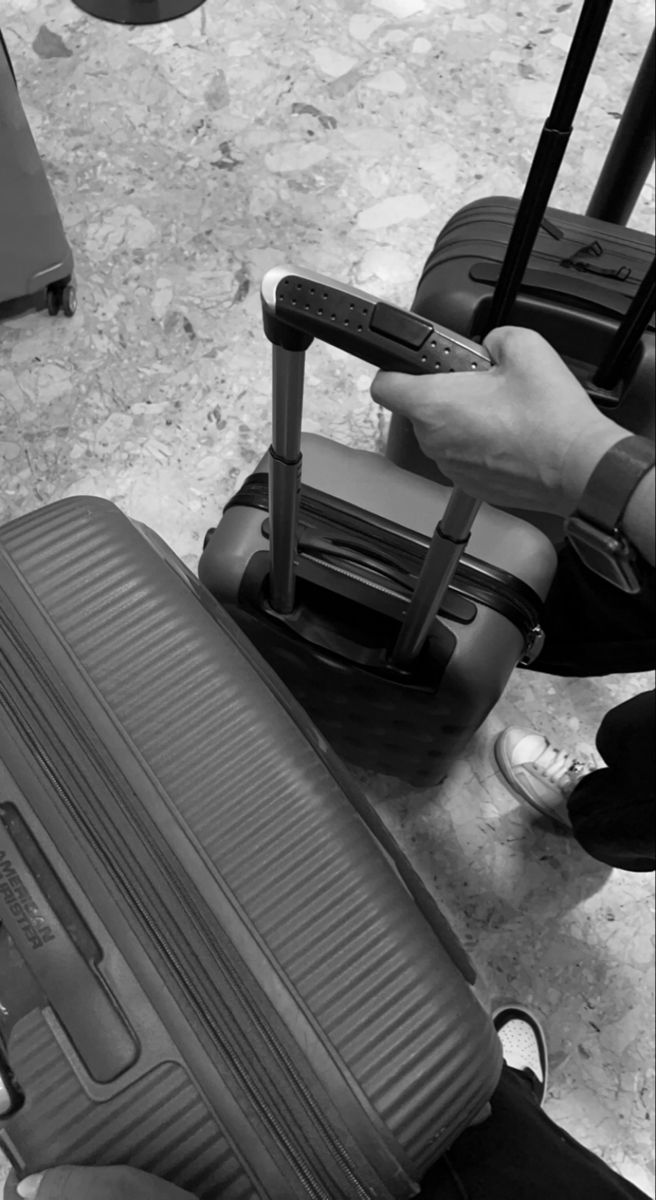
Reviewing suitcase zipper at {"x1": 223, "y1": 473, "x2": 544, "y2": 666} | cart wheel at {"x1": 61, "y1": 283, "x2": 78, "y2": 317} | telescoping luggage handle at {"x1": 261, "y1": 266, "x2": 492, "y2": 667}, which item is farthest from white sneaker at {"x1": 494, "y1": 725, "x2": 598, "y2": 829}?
cart wheel at {"x1": 61, "y1": 283, "x2": 78, "y2": 317}

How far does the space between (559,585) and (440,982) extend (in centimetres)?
53

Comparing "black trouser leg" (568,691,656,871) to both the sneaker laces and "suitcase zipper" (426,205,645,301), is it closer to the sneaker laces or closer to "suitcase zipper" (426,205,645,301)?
the sneaker laces

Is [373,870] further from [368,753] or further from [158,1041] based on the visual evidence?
[368,753]

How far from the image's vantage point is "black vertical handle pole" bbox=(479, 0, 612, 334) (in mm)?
649

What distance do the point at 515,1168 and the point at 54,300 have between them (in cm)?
142

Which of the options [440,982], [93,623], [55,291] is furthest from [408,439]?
[55,291]

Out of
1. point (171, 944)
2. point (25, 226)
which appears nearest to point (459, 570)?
point (171, 944)

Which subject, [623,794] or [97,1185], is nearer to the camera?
[97,1185]

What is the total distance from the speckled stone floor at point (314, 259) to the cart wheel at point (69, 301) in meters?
0.02

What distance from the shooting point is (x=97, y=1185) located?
548mm

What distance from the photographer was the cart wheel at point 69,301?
1494 mm

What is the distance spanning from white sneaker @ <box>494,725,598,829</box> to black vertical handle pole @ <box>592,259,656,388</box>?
0.53 meters

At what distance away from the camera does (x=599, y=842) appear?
95 centimetres

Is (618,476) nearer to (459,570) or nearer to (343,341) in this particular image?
(343,341)
